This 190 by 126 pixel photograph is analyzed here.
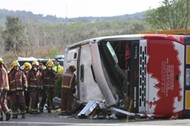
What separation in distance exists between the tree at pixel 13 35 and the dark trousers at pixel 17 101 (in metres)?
37.2

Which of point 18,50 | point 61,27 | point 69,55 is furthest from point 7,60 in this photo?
point 61,27

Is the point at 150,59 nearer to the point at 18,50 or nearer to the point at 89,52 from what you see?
the point at 89,52

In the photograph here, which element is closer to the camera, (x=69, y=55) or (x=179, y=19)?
(x=69, y=55)

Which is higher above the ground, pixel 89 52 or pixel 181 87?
pixel 89 52

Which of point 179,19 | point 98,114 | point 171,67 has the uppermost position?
point 179,19

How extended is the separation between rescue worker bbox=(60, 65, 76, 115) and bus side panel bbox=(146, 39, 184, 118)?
2.62 metres

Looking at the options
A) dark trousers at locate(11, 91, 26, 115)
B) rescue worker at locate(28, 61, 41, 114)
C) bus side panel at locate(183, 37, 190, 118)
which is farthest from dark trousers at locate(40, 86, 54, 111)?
bus side panel at locate(183, 37, 190, 118)

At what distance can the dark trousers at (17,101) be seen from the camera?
509 inches

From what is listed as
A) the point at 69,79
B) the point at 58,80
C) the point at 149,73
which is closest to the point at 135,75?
the point at 149,73

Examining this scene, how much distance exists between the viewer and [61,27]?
298 ft

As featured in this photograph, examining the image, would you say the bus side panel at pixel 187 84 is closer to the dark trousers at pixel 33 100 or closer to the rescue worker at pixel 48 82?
the rescue worker at pixel 48 82

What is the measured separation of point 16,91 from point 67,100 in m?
1.49

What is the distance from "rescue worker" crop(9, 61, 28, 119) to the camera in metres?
13.0

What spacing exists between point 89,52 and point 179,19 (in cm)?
2404
